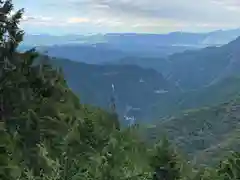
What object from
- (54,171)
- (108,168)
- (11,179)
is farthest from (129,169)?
(11,179)

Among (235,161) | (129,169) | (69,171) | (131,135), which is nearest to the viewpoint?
(69,171)

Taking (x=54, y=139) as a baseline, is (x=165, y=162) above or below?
below

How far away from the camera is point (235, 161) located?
27.9 metres

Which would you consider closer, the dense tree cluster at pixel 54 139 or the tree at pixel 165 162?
the dense tree cluster at pixel 54 139

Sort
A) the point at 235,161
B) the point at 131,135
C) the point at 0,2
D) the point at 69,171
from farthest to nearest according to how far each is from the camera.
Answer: the point at 235,161, the point at 0,2, the point at 131,135, the point at 69,171

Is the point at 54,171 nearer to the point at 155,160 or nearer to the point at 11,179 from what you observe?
the point at 11,179

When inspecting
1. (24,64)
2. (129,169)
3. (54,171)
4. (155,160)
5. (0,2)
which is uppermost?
(0,2)

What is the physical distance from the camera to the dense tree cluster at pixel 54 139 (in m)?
14.8

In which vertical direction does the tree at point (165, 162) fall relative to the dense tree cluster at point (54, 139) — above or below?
below

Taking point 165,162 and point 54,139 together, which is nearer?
point 54,139

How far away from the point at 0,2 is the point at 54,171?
13639 millimetres

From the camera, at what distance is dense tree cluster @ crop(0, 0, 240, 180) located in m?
14.8

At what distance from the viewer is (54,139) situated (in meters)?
17.8

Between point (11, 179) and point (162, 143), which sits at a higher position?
point (11, 179)
